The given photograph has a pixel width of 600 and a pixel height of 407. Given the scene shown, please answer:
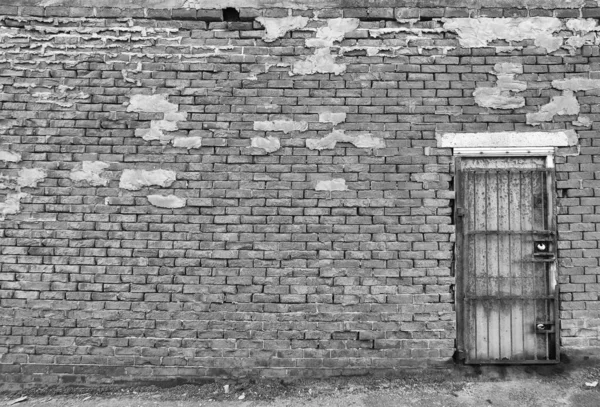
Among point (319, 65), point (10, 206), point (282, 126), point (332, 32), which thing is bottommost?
point (10, 206)

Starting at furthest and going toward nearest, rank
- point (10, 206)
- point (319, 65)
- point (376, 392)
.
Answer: point (319, 65), point (10, 206), point (376, 392)

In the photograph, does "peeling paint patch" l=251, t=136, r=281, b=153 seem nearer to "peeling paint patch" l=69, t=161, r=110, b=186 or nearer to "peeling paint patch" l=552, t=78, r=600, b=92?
"peeling paint patch" l=69, t=161, r=110, b=186

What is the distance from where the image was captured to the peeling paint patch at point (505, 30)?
3.71 meters

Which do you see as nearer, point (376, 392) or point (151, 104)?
point (376, 392)

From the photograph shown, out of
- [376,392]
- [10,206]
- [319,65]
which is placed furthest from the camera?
[319,65]

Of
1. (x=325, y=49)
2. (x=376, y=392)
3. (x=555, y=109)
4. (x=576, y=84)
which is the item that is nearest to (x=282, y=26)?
(x=325, y=49)

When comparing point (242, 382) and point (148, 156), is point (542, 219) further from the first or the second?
point (148, 156)

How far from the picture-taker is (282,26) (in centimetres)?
376

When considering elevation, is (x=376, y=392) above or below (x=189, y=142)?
below

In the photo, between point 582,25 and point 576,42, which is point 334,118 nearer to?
point 576,42

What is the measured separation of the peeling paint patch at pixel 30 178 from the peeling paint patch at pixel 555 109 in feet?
14.3

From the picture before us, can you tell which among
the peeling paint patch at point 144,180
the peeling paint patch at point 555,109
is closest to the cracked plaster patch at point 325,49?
the peeling paint patch at point 144,180

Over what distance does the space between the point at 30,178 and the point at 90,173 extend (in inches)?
20.8

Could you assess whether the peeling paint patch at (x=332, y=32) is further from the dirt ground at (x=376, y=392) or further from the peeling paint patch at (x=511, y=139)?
the dirt ground at (x=376, y=392)
